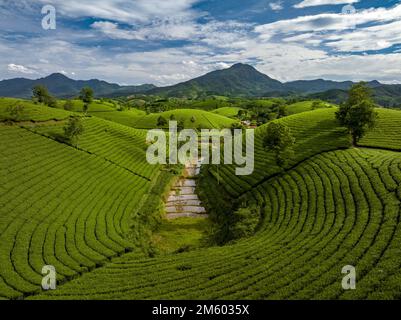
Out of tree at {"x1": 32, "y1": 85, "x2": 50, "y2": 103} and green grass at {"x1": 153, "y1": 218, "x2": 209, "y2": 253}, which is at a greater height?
tree at {"x1": 32, "y1": 85, "x2": 50, "y2": 103}

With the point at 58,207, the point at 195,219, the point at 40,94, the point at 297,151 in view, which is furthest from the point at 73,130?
the point at 40,94

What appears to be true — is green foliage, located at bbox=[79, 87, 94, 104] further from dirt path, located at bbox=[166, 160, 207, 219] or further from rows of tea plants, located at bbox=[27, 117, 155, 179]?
dirt path, located at bbox=[166, 160, 207, 219]

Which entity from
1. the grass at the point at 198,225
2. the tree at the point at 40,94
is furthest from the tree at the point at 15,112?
the tree at the point at 40,94

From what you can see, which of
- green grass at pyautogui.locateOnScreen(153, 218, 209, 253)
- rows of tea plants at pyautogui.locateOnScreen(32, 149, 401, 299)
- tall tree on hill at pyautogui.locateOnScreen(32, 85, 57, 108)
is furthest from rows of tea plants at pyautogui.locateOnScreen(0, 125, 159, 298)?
tall tree on hill at pyautogui.locateOnScreen(32, 85, 57, 108)

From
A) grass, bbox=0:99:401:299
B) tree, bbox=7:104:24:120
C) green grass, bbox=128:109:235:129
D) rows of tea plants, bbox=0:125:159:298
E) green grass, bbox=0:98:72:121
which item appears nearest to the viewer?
grass, bbox=0:99:401:299

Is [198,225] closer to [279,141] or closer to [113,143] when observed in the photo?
[279,141]

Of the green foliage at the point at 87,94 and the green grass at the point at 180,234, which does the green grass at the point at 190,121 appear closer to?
the green foliage at the point at 87,94
